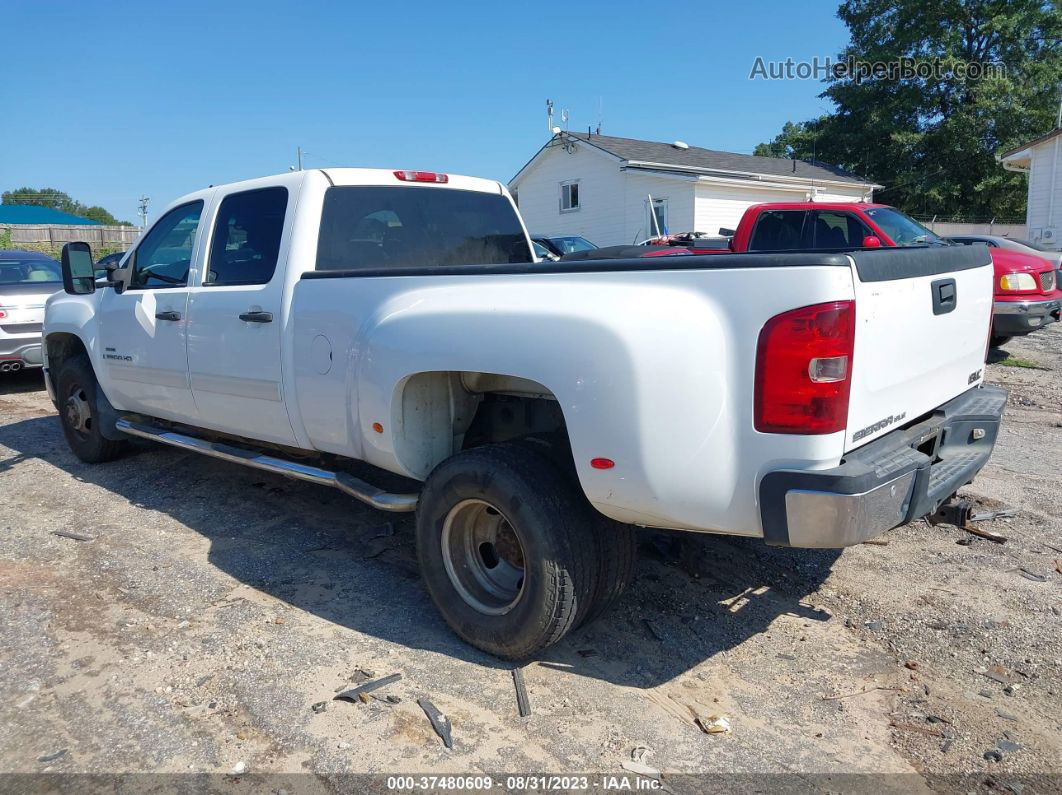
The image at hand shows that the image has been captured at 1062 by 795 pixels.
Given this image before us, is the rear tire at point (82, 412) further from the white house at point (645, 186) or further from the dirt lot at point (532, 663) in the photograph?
the white house at point (645, 186)

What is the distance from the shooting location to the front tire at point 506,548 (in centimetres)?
310

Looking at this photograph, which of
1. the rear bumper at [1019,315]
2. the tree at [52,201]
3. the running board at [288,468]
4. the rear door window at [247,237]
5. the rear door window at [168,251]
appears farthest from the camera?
the tree at [52,201]

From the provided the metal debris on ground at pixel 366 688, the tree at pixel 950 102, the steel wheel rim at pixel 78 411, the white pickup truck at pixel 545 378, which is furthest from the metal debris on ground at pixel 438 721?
the tree at pixel 950 102

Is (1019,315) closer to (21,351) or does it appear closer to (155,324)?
(155,324)

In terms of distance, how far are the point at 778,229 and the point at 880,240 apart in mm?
1233

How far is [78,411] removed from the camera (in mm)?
6410

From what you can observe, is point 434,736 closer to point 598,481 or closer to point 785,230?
point 598,481

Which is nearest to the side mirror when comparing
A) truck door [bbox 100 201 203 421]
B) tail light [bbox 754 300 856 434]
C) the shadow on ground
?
truck door [bbox 100 201 203 421]

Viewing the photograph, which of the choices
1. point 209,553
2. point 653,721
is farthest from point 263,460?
point 653,721

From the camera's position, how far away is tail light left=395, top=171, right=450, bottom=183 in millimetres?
4758

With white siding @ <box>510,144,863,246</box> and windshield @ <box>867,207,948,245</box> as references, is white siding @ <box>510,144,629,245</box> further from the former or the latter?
windshield @ <box>867,207,948,245</box>

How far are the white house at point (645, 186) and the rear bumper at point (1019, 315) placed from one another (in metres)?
14.4

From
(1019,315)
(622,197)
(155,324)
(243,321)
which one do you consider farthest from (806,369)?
(622,197)

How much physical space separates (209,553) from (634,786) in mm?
2946
